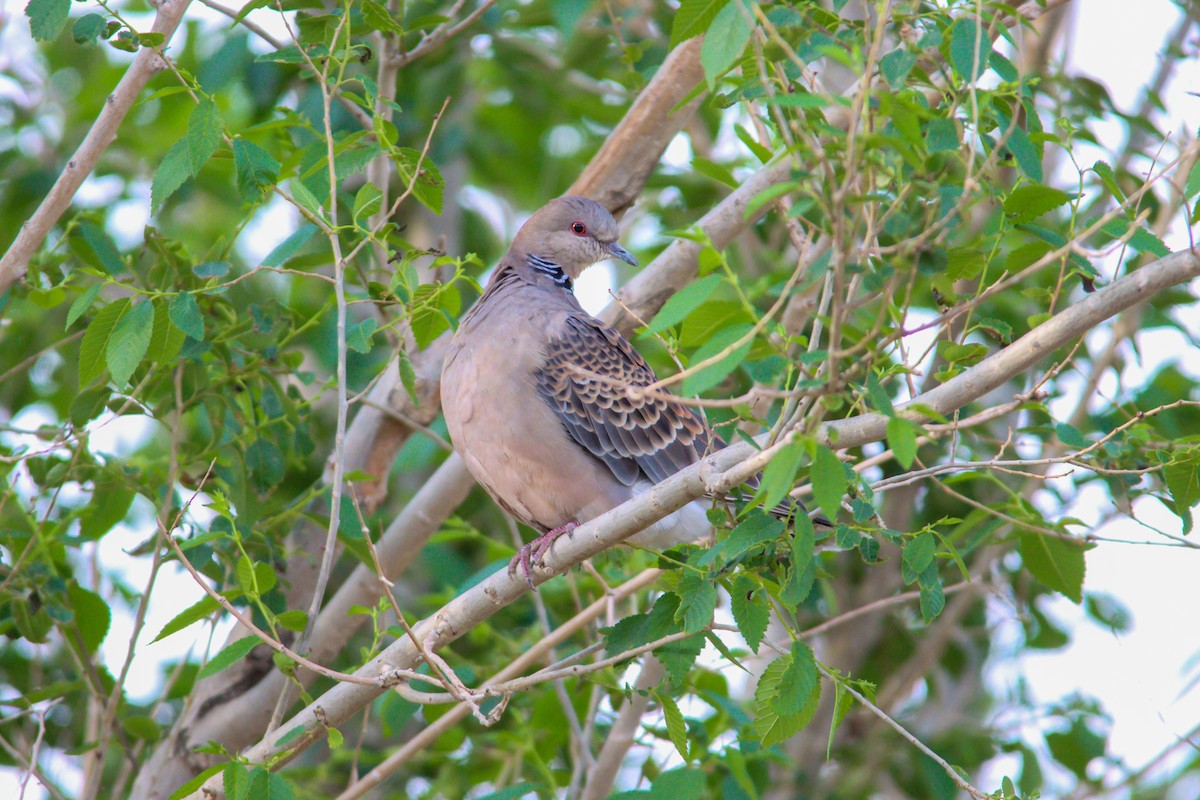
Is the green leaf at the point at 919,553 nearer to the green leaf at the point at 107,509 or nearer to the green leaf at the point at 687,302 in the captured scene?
the green leaf at the point at 687,302

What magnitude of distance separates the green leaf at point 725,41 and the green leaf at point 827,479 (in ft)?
2.17

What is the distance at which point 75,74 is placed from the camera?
659 cm

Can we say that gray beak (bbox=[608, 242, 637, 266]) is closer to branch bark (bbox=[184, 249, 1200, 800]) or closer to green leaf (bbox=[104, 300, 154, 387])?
branch bark (bbox=[184, 249, 1200, 800])

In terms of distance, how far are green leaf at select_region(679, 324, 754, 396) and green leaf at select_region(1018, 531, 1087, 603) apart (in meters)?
1.85

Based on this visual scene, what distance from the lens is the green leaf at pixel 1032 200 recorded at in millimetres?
2388

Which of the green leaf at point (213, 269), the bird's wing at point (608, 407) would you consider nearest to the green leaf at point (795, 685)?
the bird's wing at point (608, 407)

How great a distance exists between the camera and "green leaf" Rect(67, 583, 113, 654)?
3791 mm

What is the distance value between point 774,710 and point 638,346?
330 centimetres

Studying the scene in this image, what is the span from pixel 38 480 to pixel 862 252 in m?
2.65

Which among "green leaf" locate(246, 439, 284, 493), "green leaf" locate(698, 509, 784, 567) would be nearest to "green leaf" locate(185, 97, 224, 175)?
"green leaf" locate(246, 439, 284, 493)

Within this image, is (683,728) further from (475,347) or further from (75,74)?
(75,74)

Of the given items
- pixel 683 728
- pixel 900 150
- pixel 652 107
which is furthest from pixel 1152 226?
pixel 900 150

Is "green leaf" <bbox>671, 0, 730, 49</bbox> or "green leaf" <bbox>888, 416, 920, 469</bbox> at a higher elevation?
"green leaf" <bbox>671, 0, 730, 49</bbox>

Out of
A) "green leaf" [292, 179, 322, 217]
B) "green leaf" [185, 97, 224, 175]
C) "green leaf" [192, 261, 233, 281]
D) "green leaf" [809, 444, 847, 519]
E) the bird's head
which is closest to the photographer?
"green leaf" [809, 444, 847, 519]
